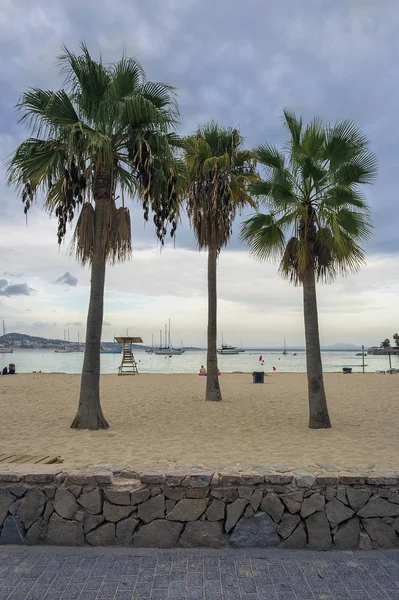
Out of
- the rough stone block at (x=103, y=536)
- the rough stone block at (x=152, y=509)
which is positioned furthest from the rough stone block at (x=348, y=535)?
the rough stone block at (x=103, y=536)

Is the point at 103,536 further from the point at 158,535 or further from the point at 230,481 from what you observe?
the point at 230,481

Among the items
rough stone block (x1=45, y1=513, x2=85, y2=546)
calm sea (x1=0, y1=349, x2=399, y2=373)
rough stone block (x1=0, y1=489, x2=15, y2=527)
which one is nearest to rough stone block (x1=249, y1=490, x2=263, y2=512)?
rough stone block (x1=45, y1=513, x2=85, y2=546)

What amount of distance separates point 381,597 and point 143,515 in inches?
90.8

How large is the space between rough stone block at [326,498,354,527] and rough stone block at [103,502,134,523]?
2.07 metres

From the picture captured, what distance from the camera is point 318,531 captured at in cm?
444

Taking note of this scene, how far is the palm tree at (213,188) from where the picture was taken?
1444 centimetres

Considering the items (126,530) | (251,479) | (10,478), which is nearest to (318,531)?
(251,479)

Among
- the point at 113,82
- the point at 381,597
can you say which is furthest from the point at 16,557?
the point at 113,82

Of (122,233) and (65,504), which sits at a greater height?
(122,233)

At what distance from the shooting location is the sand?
24.2 feet

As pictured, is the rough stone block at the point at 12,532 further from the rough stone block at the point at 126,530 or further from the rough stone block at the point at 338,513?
the rough stone block at the point at 338,513

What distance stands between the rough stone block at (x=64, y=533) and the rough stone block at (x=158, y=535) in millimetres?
585

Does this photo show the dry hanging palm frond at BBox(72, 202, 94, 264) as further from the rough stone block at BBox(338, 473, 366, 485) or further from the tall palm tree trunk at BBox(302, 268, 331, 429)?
the rough stone block at BBox(338, 473, 366, 485)

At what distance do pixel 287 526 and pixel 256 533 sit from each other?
329 millimetres
